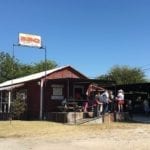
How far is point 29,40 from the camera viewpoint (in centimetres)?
3756

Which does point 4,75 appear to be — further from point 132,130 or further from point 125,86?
point 132,130

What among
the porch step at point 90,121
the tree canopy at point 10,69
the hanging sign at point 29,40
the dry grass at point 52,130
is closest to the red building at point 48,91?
the hanging sign at point 29,40

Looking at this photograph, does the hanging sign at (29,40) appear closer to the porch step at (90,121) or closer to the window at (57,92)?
the window at (57,92)

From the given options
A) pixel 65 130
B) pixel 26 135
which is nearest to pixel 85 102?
pixel 65 130

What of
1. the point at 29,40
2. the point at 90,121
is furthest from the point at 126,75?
the point at 90,121

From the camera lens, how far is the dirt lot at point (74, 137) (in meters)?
18.3

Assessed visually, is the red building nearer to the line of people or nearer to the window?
the window

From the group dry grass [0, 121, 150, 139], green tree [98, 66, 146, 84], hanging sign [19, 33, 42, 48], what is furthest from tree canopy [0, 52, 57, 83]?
dry grass [0, 121, 150, 139]

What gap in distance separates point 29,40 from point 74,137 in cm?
1716

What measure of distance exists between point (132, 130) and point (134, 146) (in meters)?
6.21

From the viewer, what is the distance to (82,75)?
39.6 metres

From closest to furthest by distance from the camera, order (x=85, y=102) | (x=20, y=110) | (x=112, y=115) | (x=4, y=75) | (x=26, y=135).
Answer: (x=26, y=135) → (x=112, y=115) → (x=85, y=102) → (x=20, y=110) → (x=4, y=75)

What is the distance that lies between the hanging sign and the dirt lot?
1122 cm

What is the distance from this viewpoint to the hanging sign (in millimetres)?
Answer: 37141
